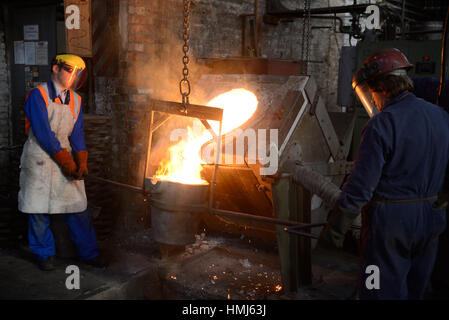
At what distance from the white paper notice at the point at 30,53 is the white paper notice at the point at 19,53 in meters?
0.07

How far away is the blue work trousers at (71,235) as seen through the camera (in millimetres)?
4090

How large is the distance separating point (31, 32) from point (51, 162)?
10.8 ft

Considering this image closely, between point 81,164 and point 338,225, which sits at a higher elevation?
point 81,164

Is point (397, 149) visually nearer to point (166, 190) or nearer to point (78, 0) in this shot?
point (166, 190)

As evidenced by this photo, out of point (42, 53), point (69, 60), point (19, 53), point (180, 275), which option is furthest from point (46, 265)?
point (19, 53)

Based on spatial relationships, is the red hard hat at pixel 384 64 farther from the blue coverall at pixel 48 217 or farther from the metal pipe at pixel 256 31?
the metal pipe at pixel 256 31

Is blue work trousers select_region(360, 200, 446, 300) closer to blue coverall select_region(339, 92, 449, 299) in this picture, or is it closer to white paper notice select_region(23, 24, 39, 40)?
blue coverall select_region(339, 92, 449, 299)

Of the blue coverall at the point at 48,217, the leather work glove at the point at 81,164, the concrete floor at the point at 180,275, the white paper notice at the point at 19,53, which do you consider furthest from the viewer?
the white paper notice at the point at 19,53

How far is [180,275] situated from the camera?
412cm

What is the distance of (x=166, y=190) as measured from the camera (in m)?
3.53

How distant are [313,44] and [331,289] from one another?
21.3 ft

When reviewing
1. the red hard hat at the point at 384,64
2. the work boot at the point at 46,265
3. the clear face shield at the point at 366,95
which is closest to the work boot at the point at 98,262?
the work boot at the point at 46,265

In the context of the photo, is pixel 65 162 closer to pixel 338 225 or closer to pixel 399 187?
pixel 338 225
